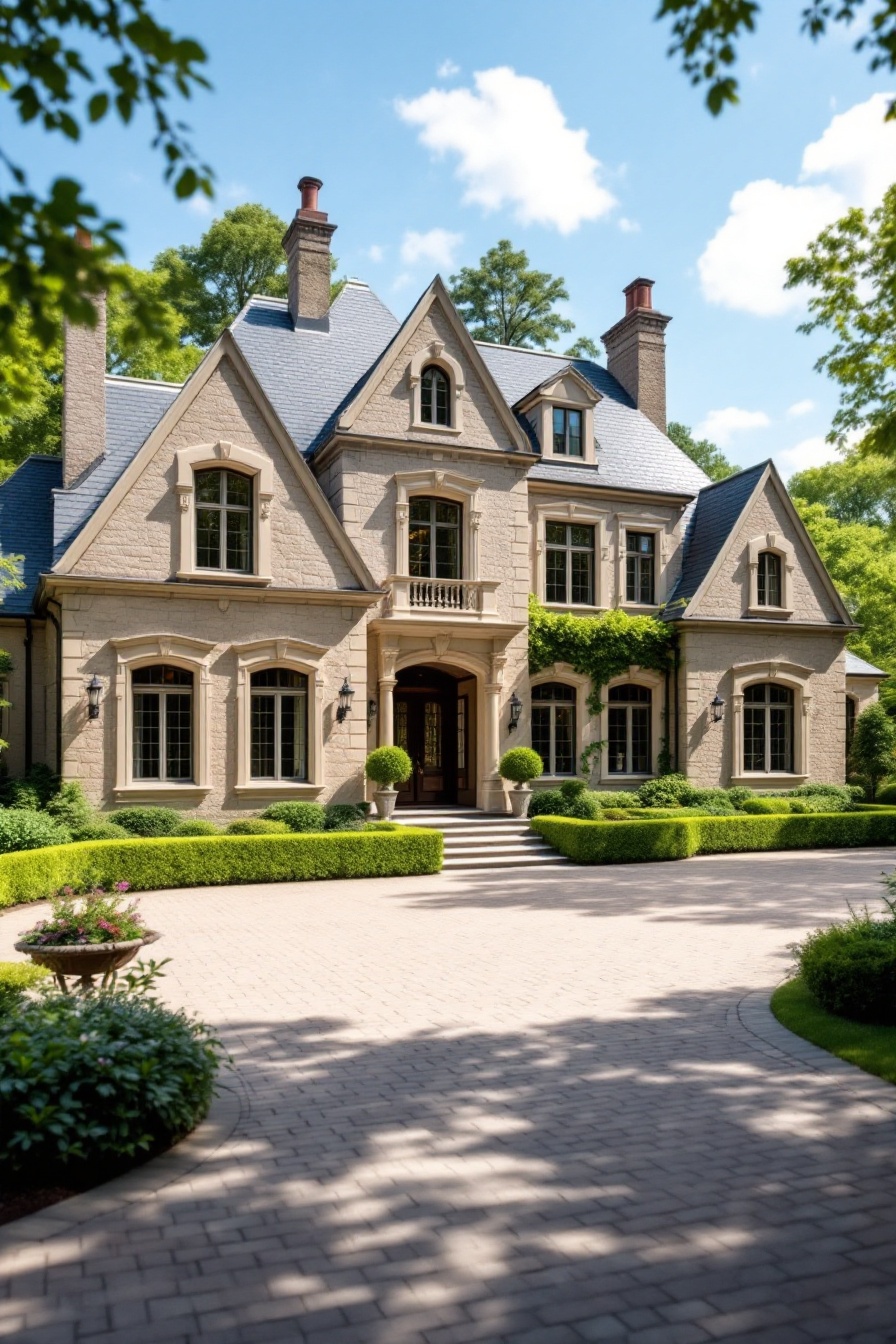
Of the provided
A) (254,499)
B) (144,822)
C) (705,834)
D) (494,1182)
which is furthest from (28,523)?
(494,1182)

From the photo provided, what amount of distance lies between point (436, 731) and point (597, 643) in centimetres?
439

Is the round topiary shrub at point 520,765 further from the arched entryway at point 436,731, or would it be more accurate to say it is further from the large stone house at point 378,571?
the arched entryway at point 436,731

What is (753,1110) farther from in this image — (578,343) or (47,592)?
(578,343)

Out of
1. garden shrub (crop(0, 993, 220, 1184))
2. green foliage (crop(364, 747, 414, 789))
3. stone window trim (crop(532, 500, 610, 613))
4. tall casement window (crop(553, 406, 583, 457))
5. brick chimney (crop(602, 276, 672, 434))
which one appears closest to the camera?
garden shrub (crop(0, 993, 220, 1184))

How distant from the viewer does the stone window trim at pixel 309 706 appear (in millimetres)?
19672

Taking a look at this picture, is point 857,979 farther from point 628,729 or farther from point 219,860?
point 628,729

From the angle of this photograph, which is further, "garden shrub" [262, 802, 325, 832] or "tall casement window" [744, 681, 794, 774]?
"tall casement window" [744, 681, 794, 774]

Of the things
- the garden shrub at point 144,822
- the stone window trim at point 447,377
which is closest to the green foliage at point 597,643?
the stone window trim at point 447,377

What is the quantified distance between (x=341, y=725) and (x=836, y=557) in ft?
90.7

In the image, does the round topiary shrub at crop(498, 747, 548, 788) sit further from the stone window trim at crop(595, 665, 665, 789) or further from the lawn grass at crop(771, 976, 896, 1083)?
the lawn grass at crop(771, 976, 896, 1083)

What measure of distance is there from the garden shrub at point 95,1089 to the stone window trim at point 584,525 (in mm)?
19645

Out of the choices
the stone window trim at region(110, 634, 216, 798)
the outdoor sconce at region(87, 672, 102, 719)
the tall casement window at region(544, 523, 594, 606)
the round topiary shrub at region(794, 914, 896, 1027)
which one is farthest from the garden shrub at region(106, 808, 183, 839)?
the round topiary shrub at region(794, 914, 896, 1027)

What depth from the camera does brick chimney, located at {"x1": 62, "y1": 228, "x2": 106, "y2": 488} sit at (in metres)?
21.0

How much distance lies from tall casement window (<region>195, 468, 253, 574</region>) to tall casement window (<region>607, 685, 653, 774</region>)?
9.97 m
